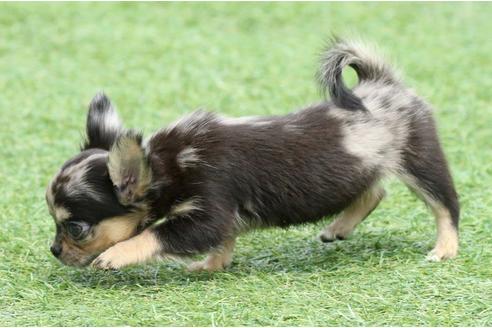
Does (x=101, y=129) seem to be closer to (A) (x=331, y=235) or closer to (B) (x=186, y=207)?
(B) (x=186, y=207)

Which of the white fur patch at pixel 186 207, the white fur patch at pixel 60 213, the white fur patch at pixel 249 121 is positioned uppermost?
the white fur patch at pixel 249 121

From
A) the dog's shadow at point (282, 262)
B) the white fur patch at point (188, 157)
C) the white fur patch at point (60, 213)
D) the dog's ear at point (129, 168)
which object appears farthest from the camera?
the dog's shadow at point (282, 262)

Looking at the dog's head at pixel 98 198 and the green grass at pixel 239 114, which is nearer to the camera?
the green grass at pixel 239 114

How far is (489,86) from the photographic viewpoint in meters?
10.9

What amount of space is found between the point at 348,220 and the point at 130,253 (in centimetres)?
170

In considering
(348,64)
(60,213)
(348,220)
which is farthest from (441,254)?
(60,213)

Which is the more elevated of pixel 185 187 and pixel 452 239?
pixel 185 187

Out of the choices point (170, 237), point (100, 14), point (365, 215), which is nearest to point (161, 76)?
point (100, 14)

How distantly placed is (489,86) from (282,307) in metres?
6.00

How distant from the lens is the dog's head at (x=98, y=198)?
5949mm

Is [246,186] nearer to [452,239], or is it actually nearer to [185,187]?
[185,187]

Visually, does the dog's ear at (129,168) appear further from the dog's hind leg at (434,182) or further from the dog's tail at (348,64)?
the dog's hind leg at (434,182)

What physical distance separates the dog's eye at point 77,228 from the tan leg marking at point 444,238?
79.6 inches

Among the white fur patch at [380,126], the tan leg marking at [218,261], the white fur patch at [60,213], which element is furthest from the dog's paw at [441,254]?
the white fur patch at [60,213]
